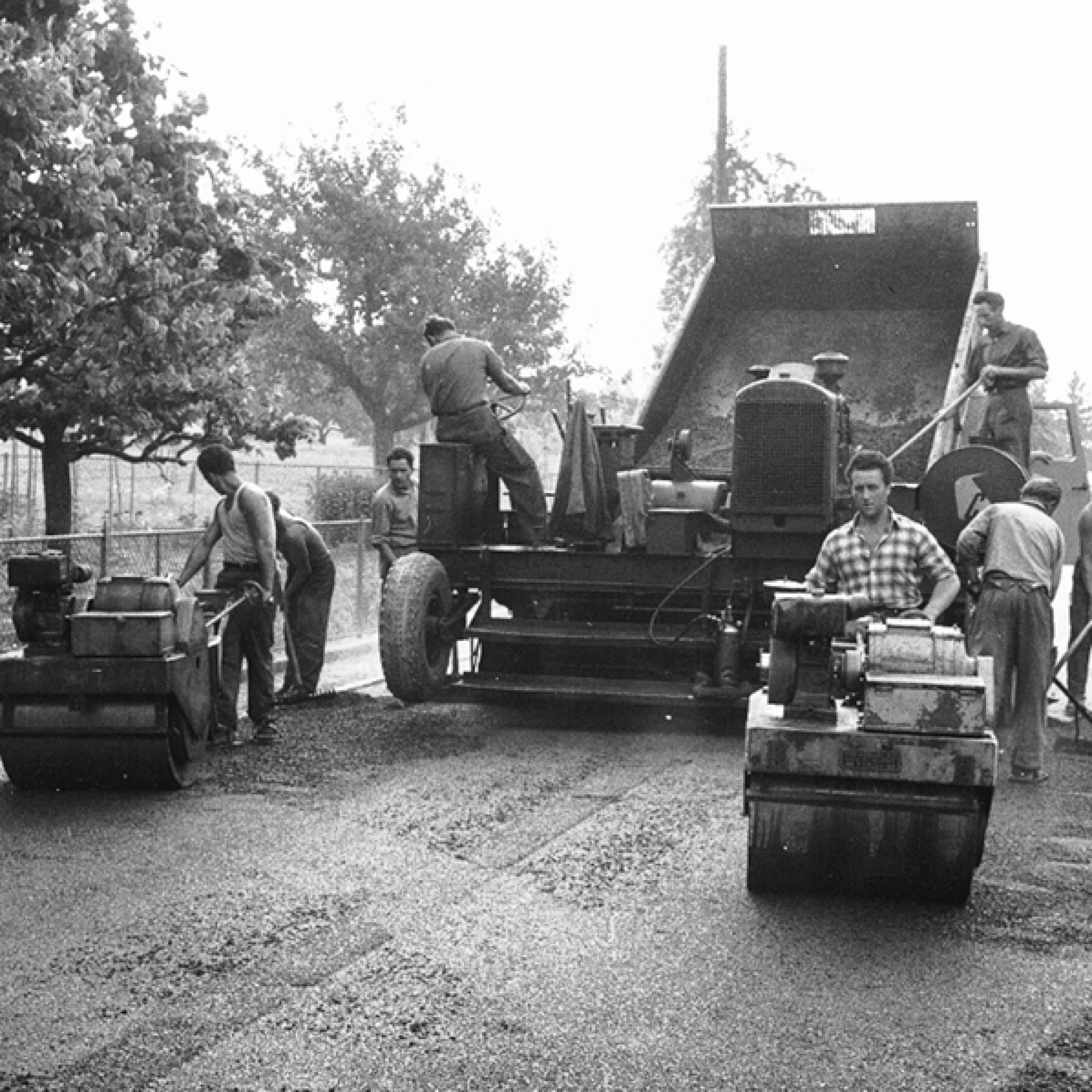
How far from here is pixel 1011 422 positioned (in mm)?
11531

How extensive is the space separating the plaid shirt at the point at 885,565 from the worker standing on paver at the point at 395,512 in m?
5.96

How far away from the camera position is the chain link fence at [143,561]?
1327cm

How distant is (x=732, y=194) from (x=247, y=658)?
30.2 metres

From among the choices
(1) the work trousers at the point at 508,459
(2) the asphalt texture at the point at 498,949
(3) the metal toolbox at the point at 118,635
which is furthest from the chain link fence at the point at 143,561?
(2) the asphalt texture at the point at 498,949

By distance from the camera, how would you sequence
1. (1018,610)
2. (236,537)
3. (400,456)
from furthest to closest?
(400,456) → (236,537) → (1018,610)

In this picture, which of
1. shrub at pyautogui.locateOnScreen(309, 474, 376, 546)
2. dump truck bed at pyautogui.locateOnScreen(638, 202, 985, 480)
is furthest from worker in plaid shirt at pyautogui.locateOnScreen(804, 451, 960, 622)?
shrub at pyautogui.locateOnScreen(309, 474, 376, 546)

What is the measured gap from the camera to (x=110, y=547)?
13.9 m

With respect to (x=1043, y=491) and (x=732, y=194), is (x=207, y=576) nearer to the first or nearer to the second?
(x=1043, y=491)

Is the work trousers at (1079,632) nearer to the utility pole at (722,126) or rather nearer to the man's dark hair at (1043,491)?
the man's dark hair at (1043,491)

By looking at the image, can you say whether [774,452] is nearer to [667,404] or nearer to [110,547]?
[667,404]

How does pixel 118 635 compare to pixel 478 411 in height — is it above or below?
below

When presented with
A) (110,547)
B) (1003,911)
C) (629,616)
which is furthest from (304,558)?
(1003,911)

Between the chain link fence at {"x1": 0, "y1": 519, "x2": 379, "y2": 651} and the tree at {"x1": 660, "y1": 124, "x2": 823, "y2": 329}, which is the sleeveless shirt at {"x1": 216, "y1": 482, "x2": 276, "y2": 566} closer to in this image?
the chain link fence at {"x1": 0, "y1": 519, "x2": 379, "y2": 651}

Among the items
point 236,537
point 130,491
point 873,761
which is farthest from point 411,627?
point 130,491
